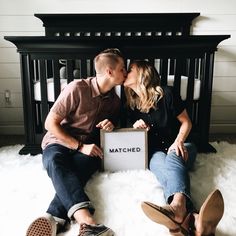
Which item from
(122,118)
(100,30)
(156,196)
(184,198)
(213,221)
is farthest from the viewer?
(100,30)

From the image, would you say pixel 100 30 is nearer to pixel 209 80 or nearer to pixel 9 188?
pixel 209 80

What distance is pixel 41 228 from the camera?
1078mm

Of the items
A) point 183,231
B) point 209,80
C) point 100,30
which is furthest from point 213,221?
point 100,30

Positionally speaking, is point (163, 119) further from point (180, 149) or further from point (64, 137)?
point (64, 137)

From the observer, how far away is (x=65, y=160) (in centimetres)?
147

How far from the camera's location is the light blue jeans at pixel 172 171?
126 cm

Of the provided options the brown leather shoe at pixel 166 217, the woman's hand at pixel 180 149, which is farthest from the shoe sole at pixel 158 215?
the woman's hand at pixel 180 149

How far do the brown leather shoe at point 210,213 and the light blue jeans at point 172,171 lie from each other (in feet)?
0.60

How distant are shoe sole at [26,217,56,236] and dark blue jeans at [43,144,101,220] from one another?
0.11m

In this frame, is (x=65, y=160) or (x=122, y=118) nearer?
(x=65, y=160)

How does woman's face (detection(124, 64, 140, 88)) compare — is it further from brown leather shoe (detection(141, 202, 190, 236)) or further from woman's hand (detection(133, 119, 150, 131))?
brown leather shoe (detection(141, 202, 190, 236))

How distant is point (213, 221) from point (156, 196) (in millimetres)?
384

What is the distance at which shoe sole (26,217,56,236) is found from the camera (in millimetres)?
1069

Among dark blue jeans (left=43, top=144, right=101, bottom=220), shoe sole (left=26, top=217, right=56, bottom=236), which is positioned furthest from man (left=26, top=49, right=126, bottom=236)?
shoe sole (left=26, top=217, right=56, bottom=236)
